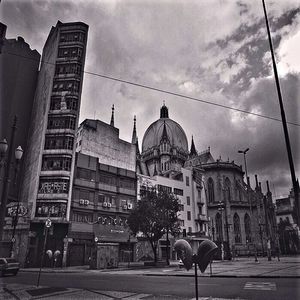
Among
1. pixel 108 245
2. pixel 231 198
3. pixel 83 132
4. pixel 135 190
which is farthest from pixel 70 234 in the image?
pixel 231 198

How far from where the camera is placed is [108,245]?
30.5 m

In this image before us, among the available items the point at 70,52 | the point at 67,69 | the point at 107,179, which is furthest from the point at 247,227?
the point at 70,52

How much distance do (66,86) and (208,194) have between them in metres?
45.1

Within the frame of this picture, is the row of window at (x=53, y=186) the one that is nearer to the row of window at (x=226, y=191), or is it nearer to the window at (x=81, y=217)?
the window at (x=81, y=217)

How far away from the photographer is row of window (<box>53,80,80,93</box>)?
143 feet

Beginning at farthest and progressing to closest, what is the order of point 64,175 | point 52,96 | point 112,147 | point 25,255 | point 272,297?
1. point 112,147
2. point 52,96
3. point 64,175
4. point 25,255
5. point 272,297

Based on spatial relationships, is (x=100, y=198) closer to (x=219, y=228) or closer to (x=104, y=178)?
(x=104, y=178)

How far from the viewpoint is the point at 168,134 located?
312 ft

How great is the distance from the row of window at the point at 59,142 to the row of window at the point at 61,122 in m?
1.69

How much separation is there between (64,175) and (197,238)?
25.3 meters

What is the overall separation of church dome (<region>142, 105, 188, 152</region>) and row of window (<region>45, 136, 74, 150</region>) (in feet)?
178

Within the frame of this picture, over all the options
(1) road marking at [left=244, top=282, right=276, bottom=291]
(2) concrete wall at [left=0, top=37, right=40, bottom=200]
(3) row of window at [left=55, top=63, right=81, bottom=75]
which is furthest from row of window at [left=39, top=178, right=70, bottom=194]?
(1) road marking at [left=244, top=282, right=276, bottom=291]

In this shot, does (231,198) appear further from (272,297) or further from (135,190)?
(272,297)

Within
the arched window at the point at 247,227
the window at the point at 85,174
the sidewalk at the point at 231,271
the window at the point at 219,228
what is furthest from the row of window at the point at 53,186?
the arched window at the point at 247,227
